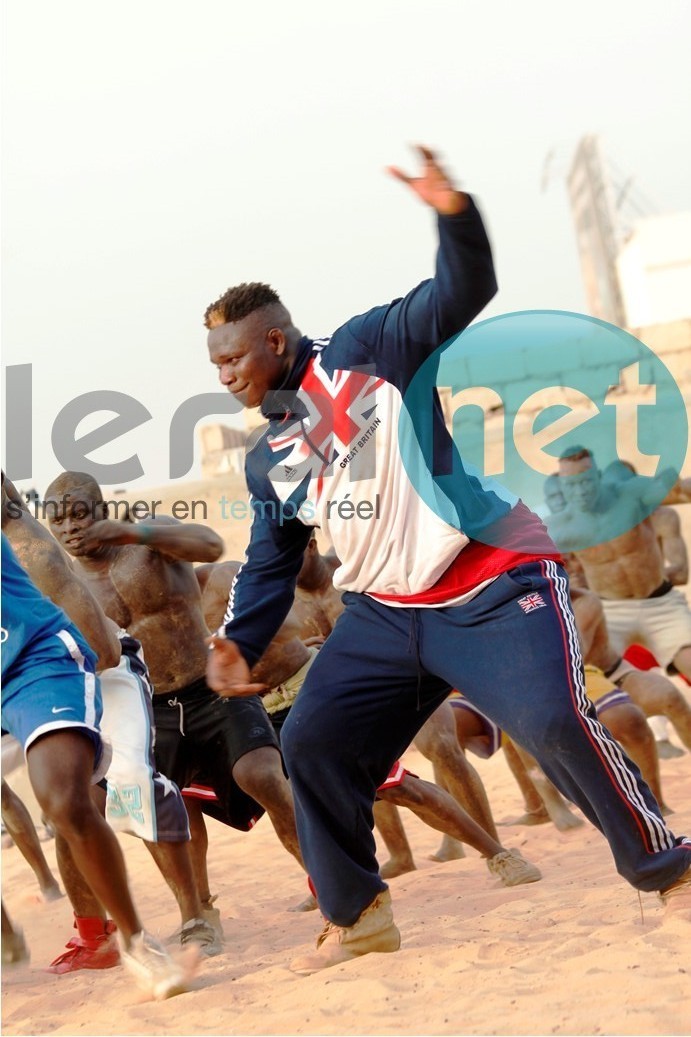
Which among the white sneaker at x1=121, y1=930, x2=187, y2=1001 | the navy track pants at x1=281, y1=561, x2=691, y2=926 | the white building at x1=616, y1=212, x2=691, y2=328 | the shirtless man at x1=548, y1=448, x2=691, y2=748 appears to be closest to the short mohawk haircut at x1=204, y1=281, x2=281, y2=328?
the navy track pants at x1=281, y1=561, x2=691, y2=926

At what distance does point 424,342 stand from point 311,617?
12.0ft

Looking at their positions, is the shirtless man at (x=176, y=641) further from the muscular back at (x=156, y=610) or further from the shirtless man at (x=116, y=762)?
the shirtless man at (x=116, y=762)

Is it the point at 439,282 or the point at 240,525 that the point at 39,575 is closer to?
the point at 439,282

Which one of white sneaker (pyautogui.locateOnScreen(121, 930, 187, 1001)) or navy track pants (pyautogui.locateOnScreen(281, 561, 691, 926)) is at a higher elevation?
navy track pants (pyautogui.locateOnScreen(281, 561, 691, 926))

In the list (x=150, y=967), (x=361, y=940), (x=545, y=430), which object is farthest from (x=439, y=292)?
(x=545, y=430)

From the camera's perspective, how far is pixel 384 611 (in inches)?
163

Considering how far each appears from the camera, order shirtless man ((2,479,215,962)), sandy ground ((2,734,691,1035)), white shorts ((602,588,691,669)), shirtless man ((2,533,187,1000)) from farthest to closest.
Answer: white shorts ((602,588,691,669)), shirtless man ((2,479,215,962)), shirtless man ((2,533,187,1000)), sandy ground ((2,734,691,1035))

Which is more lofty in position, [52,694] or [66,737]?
[52,694]

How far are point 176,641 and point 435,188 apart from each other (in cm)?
310

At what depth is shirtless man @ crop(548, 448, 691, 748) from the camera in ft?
27.3

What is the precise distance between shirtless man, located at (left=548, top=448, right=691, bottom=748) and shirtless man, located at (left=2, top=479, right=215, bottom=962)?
382cm

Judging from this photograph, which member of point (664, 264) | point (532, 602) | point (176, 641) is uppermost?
point (664, 264)

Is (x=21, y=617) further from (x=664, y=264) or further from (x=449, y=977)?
(x=664, y=264)

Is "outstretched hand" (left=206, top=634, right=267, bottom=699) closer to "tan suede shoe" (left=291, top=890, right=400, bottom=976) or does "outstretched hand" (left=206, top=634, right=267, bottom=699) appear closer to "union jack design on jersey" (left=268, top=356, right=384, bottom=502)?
"union jack design on jersey" (left=268, top=356, right=384, bottom=502)
